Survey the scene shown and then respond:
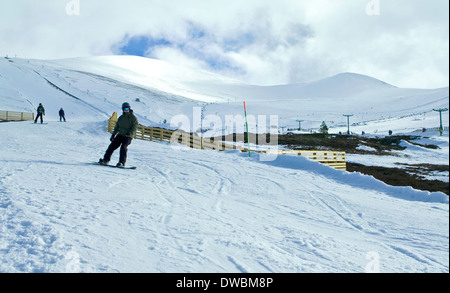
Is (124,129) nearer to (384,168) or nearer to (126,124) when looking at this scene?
(126,124)

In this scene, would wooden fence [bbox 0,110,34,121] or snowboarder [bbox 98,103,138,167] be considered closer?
snowboarder [bbox 98,103,138,167]

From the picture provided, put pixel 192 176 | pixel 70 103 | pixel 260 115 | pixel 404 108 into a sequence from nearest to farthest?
1. pixel 192 176
2. pixel 70 103
3. pixel 260 115
4. pixel 404 108

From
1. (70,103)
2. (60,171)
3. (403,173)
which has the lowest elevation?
(403,173)

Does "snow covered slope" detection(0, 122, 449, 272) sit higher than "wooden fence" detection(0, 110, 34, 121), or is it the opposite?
"wooden fence" detection(0, 110, 34, 121)

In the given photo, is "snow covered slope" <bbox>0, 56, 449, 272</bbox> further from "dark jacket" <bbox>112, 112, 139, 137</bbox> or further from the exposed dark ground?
the exposed dark ground

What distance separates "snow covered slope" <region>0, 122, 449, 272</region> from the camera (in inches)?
152

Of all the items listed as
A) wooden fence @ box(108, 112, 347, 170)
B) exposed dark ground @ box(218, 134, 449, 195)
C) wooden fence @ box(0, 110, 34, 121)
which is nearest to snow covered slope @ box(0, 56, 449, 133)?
wooden fence @ box(0, 110, 34, 121)

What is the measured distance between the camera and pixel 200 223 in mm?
5430

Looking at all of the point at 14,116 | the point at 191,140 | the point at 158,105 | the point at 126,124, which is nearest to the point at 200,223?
the point at 126,124

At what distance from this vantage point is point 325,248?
5004 mm

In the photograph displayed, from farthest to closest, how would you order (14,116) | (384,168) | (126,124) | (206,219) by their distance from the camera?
(14,116)
(384,168)
(126,124)
(206,219)
